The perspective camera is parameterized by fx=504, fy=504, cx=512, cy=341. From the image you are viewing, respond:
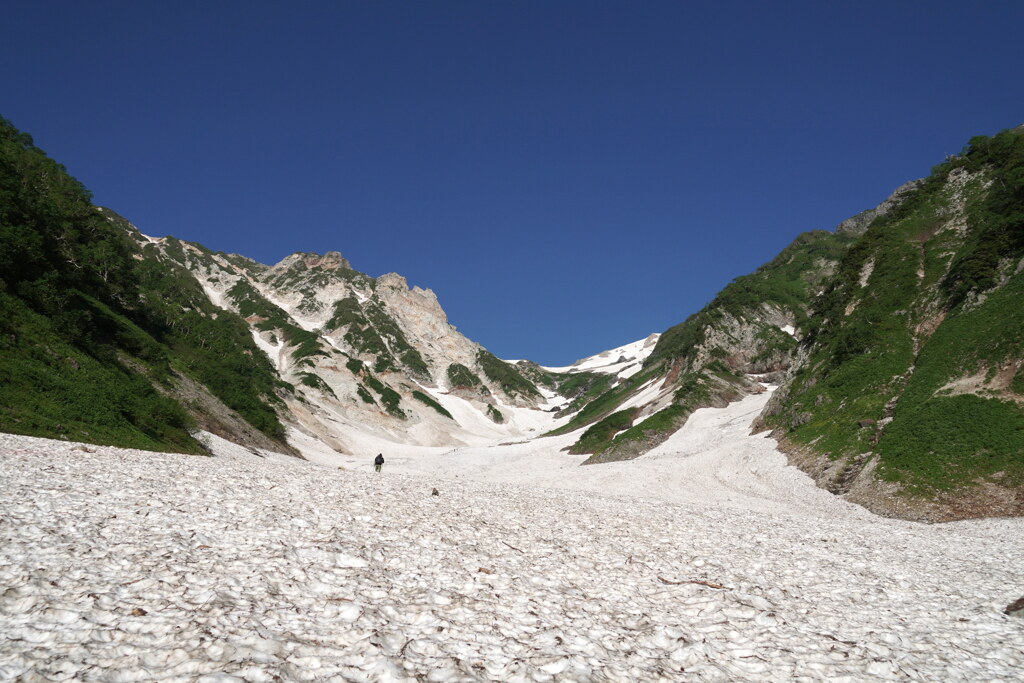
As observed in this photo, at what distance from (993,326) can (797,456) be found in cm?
1381

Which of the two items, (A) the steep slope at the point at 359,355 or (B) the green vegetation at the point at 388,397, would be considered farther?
(B) the green vegetation at the point at 388,397

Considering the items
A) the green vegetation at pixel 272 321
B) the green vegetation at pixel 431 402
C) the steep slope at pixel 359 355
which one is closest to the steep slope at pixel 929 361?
the steep slope at pixel 359 355

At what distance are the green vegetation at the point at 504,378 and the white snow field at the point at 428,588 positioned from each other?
6303 inches

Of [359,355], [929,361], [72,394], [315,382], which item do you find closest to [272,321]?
[359,355]

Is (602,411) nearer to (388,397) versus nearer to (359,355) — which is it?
(388,397)

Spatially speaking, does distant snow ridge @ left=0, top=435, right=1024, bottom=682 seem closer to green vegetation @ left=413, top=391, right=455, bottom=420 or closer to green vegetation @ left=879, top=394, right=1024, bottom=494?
green vegetation @ left=879, top=394, right=1024, bottom=494

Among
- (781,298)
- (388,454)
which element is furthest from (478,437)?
(781,298)

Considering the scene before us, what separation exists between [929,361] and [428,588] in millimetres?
37223

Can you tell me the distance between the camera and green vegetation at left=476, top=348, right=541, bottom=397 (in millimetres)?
179550

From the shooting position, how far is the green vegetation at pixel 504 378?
589ft

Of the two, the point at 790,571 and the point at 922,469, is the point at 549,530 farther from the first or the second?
the point at 922,469

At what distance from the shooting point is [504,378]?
18375 cm

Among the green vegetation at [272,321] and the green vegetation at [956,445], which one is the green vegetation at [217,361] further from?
the green vegetation at [956,445]

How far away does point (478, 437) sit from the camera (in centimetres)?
12162
